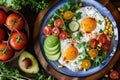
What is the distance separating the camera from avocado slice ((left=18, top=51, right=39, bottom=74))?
268cm

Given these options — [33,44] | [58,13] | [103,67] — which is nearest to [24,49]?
[33,44]

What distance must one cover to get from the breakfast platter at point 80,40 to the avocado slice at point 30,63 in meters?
0.03

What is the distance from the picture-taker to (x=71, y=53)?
104 inches

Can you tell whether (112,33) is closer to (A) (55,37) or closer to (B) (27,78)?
(A) (55,37)

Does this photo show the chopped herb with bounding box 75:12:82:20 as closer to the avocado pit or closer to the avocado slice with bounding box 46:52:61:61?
the avocado slice with bounding box 46:52:61:61

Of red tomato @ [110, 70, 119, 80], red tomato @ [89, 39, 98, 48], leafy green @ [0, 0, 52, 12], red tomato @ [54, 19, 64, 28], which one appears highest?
leafy green @ [0, 0, 52, 12]

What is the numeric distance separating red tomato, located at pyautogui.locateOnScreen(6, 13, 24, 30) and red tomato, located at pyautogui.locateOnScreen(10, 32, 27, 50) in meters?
0.04

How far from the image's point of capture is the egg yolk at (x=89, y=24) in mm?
2645

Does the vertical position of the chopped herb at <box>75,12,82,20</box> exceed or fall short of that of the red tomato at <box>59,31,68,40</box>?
it exceeds it

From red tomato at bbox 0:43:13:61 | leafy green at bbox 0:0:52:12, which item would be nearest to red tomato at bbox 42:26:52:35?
leafy green at bbox 0:0:52:12

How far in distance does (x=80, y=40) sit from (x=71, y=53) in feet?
0.28

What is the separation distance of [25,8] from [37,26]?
12 centimetres

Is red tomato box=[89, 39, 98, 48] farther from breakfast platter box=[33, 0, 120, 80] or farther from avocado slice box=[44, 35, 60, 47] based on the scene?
avocado slice box=[44, 35, 60, 47]

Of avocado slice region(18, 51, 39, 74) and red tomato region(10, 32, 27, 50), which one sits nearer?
red tomato region(10, 32, 27, 50)
